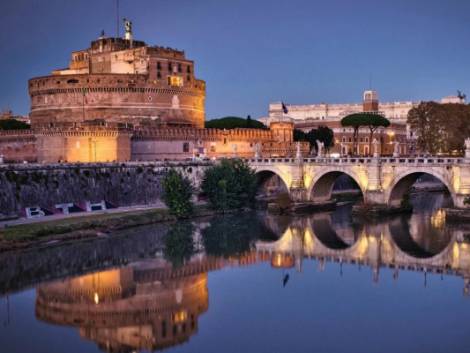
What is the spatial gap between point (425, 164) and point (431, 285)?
13572mm

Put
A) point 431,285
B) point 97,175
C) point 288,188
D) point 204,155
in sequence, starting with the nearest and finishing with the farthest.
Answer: point 431,285 → point 97,175 → point 288,188 → point 204,155

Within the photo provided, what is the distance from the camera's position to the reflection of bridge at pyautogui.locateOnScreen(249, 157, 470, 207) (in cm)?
3631

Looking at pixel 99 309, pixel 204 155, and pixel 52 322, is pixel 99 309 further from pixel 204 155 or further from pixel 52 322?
pixel 204 155

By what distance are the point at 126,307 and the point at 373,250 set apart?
1267 cm

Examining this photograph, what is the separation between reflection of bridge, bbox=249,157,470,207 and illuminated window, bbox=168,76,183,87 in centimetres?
1442

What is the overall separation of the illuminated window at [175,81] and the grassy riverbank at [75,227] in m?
20.9

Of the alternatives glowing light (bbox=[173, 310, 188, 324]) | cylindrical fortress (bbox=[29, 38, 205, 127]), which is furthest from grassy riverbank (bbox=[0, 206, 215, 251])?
cylindrical fortress (bbox=[29, 38, 205, 127])

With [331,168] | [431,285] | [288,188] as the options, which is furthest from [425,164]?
[431,285]

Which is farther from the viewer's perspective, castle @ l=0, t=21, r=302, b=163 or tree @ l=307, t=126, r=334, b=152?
tree @ l=307, t=126, r=334, b=152

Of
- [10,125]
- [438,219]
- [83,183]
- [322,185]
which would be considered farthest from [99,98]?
[438,219]

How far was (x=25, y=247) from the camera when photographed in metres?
29.4

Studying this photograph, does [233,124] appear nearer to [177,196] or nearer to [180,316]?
[177,196]

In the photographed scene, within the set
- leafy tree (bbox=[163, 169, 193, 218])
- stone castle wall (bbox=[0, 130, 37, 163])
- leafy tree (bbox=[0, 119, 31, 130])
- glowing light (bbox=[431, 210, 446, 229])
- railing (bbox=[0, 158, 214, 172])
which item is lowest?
glowing light (bbox=[431, 210, 446, 229])

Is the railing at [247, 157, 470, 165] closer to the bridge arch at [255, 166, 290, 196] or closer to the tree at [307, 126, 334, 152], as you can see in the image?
the bridge arch at [255, 166, 290, 196]
